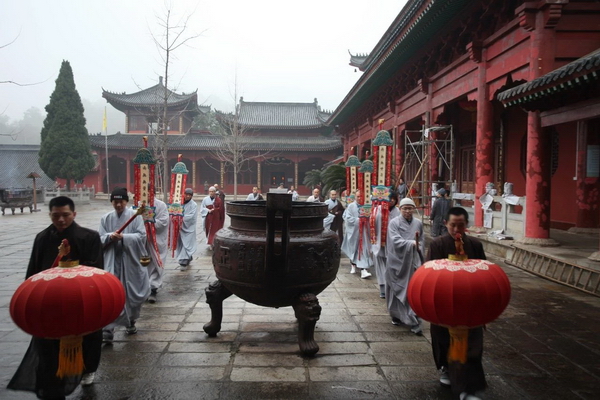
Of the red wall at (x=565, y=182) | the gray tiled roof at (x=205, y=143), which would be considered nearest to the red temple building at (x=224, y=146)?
the gray tiled roof at (x=205, y=143)

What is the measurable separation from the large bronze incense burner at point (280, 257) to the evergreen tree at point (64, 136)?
3145cm

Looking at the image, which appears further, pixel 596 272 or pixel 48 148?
pixel 48 148

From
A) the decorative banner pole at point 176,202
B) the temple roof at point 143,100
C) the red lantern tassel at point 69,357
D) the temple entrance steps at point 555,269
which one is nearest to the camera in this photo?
the red lantern tassel at point 69,357

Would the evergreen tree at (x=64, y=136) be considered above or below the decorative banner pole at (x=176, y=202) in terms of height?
above

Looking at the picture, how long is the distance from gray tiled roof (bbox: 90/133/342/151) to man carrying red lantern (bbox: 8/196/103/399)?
3049cm

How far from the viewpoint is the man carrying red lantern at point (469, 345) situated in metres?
3.03

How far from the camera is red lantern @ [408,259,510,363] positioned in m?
2.75

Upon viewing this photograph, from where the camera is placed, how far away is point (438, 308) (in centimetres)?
279

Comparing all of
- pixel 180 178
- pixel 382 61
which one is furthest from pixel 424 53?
pixel 180 178

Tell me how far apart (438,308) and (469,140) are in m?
12.5

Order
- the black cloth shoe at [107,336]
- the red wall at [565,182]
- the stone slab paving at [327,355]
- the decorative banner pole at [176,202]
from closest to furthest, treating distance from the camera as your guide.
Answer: the stone slab paving at [327,355]
the black cloth shoe at [107,336]
the decorative banner pole at [176,202]
the red wall at [565,182]

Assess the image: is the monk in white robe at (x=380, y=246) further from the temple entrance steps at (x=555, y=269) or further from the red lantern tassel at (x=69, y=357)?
the red lantern tassel at (x=69, y=357)

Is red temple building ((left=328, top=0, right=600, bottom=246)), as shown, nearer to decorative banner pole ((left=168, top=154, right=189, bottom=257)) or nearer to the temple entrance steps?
the temple entrance steps

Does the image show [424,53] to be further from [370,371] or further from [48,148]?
[48,148]
